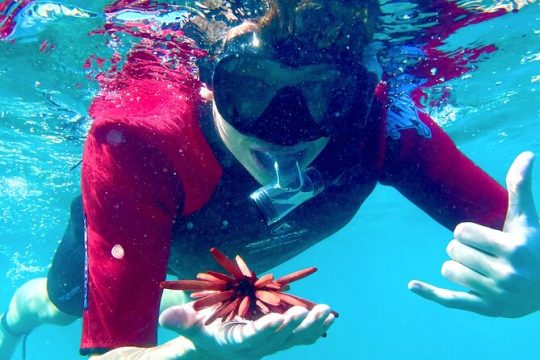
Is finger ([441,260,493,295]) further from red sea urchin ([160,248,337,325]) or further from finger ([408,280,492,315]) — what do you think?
red sea urchin ([160,248,337,325])

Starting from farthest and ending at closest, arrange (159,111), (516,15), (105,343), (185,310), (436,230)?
(436,230), (516,15), (159,111), (105,343), (185,310)

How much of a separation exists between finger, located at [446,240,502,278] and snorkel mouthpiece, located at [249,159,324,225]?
4.69 ft

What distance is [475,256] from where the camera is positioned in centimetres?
301

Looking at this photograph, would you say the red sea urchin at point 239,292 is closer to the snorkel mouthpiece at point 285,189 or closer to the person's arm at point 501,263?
the person's arm at point 501,263

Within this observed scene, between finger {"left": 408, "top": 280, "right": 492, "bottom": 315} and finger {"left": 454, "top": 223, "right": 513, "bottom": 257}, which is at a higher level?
finger {"left": 454, "top": 223, "right": 513, "bottom": 257}

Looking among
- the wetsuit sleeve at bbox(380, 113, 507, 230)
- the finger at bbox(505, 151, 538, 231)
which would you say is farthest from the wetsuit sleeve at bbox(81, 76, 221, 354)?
the finger at bbox(505, 151, 538, 231)

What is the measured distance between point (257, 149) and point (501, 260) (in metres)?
2.02

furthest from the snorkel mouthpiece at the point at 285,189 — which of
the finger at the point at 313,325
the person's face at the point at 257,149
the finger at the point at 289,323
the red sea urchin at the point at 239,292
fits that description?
the finger at the point at 289,323

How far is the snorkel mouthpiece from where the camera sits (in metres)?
3.86

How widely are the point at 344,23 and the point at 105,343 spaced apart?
302cm

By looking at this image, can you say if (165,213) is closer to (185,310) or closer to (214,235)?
(214,235)

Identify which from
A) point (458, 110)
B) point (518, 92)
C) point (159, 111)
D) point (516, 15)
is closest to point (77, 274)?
point (159, 111)

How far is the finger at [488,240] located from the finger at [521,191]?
0.82ft

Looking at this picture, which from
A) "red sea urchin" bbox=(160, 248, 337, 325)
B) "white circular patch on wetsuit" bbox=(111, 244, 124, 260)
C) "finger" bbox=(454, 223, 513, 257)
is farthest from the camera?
"white circular patch on wetsuit" bbox=(111, 244, 124, 260)
